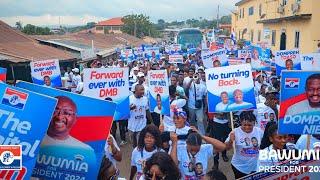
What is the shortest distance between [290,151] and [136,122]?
4.71m

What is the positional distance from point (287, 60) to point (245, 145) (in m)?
6.74

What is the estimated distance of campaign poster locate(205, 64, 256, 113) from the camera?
6.44 m

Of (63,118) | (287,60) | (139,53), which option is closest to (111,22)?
(139,53)

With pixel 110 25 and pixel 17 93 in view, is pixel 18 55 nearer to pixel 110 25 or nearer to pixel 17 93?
pixel 17 93

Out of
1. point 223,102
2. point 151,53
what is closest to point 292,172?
point 223,102

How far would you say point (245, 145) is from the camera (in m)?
5.58

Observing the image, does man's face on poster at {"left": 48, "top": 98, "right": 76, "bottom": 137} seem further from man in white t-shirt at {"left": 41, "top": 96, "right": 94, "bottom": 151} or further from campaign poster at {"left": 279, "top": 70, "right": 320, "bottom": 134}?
campaign poster at {"left": 279, "top": 70, "right": 320, "bottom": 134}

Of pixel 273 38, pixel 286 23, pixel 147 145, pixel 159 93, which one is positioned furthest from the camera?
pixel 273 38

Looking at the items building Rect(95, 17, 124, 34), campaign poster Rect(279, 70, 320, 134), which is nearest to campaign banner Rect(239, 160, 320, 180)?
campaign poster Rect(279, 70, 320, 134)

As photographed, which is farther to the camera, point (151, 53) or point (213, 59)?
point (151, 53)

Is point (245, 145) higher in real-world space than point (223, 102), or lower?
lower

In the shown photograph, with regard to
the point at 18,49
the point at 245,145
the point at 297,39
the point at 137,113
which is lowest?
the point at 137,113

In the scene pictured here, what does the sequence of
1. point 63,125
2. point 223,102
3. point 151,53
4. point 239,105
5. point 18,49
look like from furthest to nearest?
point 151,53 < point 18,49 < point 223,102 < point 239,105 < point 63,125

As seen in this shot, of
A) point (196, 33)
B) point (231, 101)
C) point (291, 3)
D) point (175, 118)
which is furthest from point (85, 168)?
point (196, 33)
